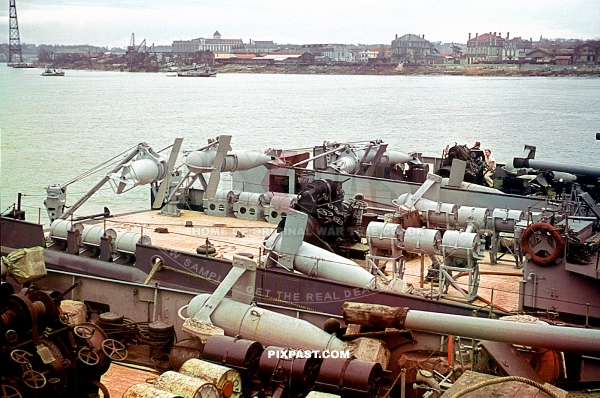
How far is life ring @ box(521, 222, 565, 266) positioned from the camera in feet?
43.8

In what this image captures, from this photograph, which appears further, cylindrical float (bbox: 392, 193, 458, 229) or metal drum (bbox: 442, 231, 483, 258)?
cylindrical float (bbox: 392, 193, 458, 229)

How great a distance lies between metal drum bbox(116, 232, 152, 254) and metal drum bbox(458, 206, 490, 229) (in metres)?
7.07

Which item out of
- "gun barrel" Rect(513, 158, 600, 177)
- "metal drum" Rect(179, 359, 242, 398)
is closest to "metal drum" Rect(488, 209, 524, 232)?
"gun barrel" Rect(513, 158, 600, 177)

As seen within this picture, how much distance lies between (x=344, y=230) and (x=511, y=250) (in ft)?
12.8

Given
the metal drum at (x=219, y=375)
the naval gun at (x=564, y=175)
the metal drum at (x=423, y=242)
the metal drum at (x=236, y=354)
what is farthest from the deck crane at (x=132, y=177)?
the metal drum at (x=219, y=375)

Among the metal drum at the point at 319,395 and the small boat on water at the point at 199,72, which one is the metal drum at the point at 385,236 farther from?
the small boat on water at the point at 199,72

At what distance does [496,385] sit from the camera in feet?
24.5

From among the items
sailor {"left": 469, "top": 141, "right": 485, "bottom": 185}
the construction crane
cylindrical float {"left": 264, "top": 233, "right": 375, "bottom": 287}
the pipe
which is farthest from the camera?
the construction crane

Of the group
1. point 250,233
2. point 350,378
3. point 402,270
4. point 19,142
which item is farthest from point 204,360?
point 19,142

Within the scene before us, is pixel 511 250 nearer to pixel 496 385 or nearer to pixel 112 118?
pixel 496 385

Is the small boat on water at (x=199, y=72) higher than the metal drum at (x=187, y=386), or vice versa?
the small boat on water at (x=199, y=72)

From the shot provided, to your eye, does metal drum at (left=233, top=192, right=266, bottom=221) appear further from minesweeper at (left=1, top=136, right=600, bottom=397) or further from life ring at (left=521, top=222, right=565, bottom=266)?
life ring at (left=521, top=222, right=565, bottom=266)

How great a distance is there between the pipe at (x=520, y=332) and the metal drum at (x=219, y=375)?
2.44 m

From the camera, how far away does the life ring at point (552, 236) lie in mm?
13336
